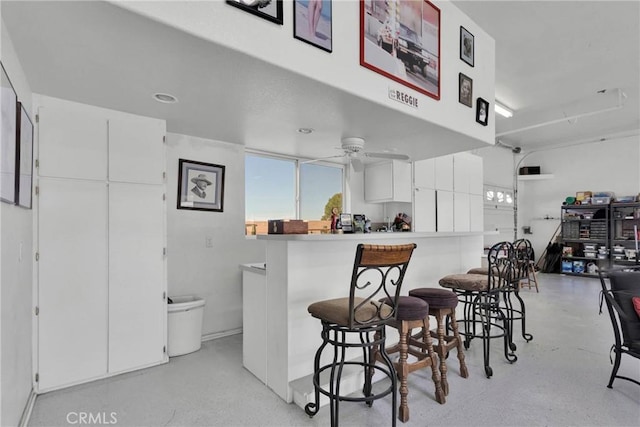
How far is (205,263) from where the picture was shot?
3766mm

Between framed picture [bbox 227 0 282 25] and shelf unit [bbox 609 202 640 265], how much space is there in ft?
29.2

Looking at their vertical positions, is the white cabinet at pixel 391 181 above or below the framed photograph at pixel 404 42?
below

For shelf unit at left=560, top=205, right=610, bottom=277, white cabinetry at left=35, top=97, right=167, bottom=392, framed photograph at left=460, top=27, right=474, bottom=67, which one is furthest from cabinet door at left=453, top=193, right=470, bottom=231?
white cabinetry at left=35, top=97, right=167, bottom=392

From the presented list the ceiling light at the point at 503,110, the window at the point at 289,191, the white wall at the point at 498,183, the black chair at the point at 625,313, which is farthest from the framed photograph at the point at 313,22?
the white wall at the point at 498,183

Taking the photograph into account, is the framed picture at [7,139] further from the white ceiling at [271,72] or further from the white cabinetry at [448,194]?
the white cabinetry at [448,194]

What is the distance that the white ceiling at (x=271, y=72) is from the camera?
164 cm

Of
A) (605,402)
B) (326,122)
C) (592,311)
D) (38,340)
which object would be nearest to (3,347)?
(38,340)

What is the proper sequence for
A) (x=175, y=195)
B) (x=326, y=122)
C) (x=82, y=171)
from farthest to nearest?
(x=175, y=195) < (x=326, y=122) < (x=82, y=171)

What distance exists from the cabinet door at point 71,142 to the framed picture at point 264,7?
5.63 ft

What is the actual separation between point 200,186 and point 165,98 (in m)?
1.36

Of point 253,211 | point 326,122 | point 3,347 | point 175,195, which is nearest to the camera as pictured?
point 3,347

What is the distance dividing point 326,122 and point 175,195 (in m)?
1.86

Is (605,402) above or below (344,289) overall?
below

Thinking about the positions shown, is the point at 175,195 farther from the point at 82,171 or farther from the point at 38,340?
the point at 38,340
